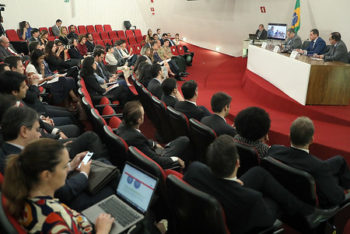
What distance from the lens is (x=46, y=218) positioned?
125cm

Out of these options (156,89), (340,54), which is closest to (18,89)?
(156,89)

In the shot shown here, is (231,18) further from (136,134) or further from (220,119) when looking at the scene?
(136,134)

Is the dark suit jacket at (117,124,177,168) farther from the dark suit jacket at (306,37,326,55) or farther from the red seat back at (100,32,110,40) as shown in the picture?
the red seat back at (100,32,110,40)

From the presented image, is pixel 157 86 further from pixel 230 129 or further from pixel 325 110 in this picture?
pixel 325 110

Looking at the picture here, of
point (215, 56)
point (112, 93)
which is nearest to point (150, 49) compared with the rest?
point (112, 93)

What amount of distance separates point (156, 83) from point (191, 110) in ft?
4.54

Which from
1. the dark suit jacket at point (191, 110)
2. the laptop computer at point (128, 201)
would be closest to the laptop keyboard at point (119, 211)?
the laptop computer at point (128, 201)

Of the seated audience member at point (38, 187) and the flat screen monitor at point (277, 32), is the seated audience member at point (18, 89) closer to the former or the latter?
the seated audience member at point (38, 187)

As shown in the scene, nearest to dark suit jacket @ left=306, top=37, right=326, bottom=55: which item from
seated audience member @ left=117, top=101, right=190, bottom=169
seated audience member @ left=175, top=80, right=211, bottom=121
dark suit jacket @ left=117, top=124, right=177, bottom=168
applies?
seated audience member @ left=175, top=80, right=211, bottom=121

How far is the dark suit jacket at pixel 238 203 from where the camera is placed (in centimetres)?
148

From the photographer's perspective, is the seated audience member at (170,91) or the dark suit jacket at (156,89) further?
the dark suit jacket at (156,89)

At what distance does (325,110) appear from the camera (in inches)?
160

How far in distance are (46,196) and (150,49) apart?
6186mm

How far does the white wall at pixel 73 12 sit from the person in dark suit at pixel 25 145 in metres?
9.77
